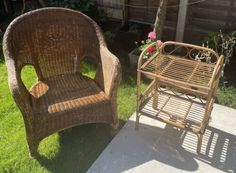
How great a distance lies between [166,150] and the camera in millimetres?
2479

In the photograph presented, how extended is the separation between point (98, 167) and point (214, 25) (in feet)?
8.88

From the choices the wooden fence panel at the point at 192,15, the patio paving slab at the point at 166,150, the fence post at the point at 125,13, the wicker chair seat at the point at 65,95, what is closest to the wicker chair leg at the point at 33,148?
the wicker chair seat at the point at 65,95

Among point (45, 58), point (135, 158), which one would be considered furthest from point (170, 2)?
point (135, 158)

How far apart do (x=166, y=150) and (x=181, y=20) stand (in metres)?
2.06

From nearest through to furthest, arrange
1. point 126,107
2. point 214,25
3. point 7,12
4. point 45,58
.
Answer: point 45,58 < point 126,107 < point 214,25 < point 7,12

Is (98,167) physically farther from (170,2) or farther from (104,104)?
(170,2)

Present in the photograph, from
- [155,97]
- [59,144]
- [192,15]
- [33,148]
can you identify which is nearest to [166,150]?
[155,97]

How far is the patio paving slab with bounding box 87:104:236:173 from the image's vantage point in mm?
2314

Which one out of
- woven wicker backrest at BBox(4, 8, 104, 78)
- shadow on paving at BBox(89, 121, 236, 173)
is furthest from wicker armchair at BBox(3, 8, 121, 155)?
shadow on paving at BBox(89, 121, 236, 173)

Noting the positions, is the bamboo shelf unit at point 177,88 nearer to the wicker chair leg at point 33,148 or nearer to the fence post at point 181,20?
the wicker chair leg at point 33,148

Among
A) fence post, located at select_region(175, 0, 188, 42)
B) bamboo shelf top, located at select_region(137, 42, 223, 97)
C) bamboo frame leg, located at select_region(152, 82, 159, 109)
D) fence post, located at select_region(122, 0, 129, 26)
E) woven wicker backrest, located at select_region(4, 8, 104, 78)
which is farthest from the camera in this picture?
fence post, located at select_region(122, 0, 129, 26)

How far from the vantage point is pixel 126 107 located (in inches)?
118

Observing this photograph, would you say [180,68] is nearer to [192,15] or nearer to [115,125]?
[115,125]

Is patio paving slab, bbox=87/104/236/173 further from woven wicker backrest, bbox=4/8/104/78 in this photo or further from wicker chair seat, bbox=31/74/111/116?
woven wicker backrest, bbox=4/8/104/78
